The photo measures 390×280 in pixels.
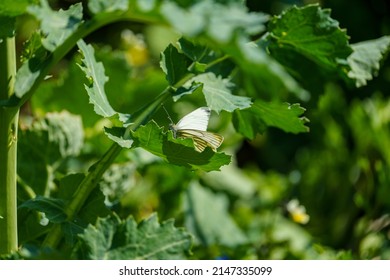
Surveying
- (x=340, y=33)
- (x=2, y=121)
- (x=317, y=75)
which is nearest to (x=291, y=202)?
(x=317, y=75)

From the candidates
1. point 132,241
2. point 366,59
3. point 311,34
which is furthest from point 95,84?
point 366,59

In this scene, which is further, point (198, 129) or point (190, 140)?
point (198, 129)

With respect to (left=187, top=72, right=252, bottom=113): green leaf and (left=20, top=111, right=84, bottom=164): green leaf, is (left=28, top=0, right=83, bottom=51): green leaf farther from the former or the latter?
(left=20, top=111, right=84, bottom=164): green leaf

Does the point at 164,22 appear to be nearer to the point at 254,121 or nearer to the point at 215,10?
Result: the point at 215,10

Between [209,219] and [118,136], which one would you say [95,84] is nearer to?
[118,136]

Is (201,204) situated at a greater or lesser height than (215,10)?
lesser

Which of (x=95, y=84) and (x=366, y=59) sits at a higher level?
(x=95, y=84)

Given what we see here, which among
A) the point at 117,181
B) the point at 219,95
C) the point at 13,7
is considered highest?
the point at 13,7
